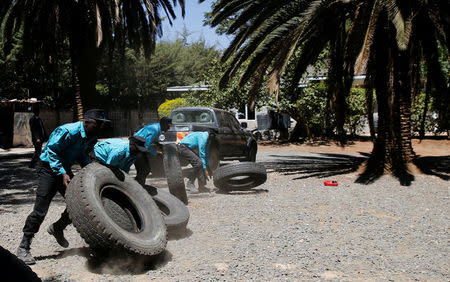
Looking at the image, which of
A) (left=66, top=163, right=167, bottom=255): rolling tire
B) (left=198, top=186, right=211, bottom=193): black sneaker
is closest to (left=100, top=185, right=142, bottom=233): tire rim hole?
(left=66, top=163, right=167, bottom=255): rolling tire

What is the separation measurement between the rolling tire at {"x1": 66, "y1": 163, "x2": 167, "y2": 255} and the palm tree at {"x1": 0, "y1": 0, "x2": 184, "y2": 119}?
9047mm

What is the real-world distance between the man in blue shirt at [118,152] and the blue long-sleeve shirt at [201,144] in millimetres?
2990

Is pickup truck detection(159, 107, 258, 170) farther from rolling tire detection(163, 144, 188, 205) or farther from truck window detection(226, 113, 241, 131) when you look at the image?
rolling tire detection(163, 144, 188, 205)

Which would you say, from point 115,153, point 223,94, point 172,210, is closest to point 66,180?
point 115,153

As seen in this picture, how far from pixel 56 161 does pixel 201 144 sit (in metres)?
4.24

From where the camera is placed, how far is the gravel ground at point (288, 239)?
4145mm

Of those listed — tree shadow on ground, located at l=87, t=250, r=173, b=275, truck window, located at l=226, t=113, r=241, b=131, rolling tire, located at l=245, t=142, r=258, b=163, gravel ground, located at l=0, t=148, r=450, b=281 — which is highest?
truck window, located at l=226, t=113, r=241, b=131

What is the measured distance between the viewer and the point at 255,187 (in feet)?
30.8

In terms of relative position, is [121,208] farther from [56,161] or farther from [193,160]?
[193,160]

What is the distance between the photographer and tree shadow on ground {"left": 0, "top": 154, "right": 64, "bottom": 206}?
797cm

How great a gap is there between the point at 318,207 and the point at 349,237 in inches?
74.2

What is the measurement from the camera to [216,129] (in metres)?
11.2

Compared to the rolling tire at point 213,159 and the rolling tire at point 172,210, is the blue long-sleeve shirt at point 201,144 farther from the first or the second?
the rolling tire at point 172,210

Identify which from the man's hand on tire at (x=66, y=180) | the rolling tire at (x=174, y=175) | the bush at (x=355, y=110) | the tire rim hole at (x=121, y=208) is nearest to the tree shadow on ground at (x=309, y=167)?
the rolling tire at (x=174, y=175)
